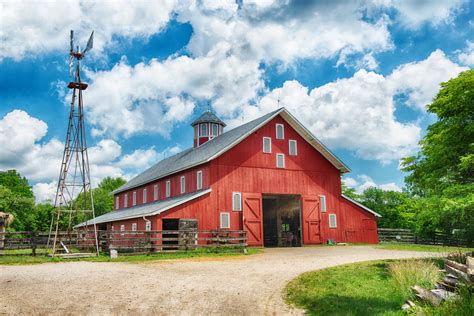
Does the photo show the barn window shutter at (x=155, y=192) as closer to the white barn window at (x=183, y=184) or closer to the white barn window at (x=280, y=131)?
the white barn window at (x=183, y=184)

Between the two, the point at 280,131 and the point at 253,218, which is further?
the point at 280,131

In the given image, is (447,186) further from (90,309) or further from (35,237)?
(35,237)

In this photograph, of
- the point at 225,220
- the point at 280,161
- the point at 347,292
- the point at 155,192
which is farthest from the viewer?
the point at 155,192

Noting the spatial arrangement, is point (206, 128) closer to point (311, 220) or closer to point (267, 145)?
point (267, 145)

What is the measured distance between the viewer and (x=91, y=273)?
46.0ft

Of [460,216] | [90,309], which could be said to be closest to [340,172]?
[460,216]

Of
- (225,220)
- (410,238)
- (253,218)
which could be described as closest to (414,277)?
(225,220)

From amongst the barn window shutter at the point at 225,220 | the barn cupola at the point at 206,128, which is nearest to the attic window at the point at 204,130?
the barn cupola at the point at 206,128

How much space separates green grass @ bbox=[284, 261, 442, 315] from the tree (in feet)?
12.1

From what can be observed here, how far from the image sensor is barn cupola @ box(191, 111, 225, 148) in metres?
39.0

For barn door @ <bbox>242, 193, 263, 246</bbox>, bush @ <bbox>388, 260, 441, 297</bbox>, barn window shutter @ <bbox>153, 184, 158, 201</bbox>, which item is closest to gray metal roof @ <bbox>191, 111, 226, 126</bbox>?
barn window shutter @ <bbox>153, 184, 158, 201</bbox>

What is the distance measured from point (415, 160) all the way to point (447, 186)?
6.98ft

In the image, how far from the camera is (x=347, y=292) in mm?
10539

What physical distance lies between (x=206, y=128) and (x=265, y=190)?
12074 millimetres
